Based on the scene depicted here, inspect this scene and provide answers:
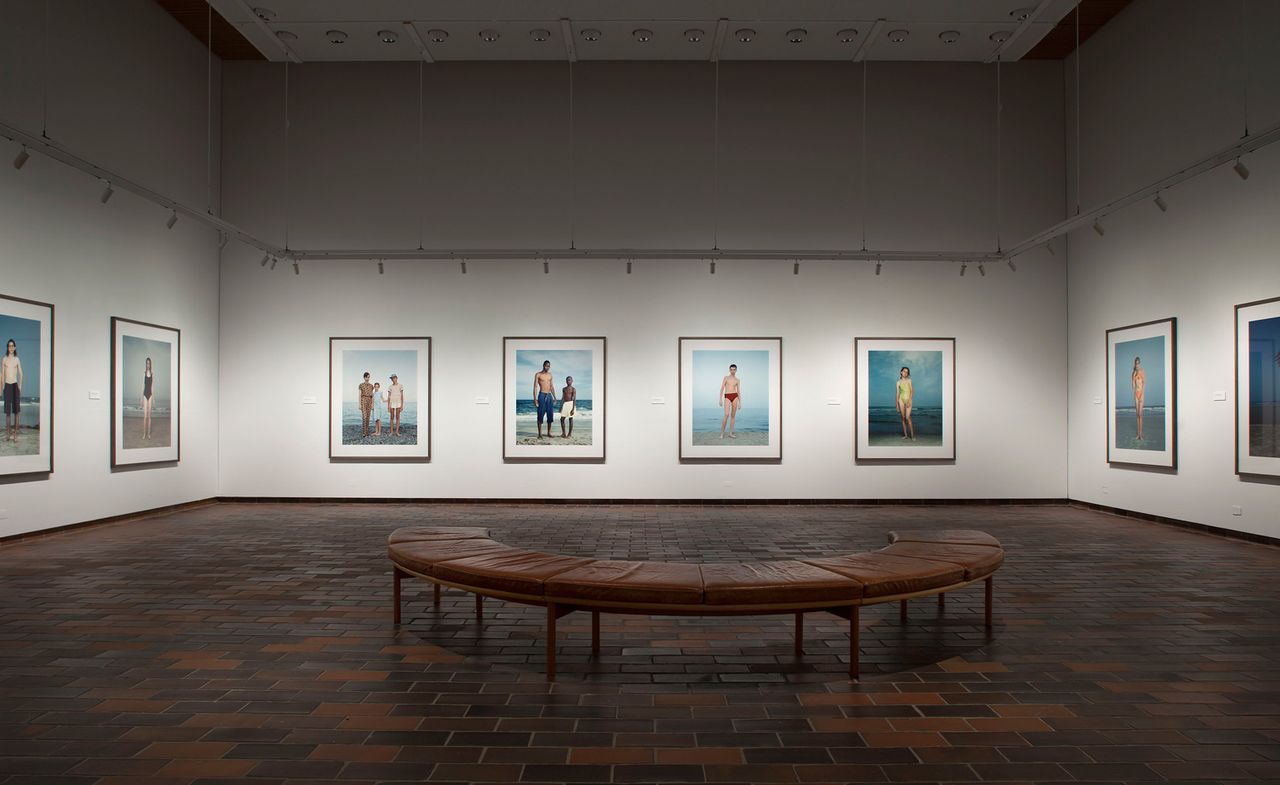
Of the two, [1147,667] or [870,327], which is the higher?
[870,327]

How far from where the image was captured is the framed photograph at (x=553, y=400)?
11594mm

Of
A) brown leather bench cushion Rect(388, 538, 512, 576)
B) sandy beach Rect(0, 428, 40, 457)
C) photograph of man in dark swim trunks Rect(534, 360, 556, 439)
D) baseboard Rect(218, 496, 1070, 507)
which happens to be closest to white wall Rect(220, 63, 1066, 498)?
baseboard Rect(218, 496, 1070, 507)

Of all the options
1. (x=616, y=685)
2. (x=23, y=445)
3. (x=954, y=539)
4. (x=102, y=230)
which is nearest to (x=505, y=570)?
(x=616, y=685)

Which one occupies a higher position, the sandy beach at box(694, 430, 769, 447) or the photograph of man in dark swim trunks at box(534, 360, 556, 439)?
the photograph of man in dark swim trunks at box(534, 360, 556, 439)

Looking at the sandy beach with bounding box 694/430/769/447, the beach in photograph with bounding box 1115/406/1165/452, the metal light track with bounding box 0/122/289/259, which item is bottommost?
the sandy beach with bounding box 694/430/769/447

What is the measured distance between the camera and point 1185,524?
9227 mm

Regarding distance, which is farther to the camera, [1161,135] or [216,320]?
[216,320]

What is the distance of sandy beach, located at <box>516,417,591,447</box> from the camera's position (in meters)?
11.6

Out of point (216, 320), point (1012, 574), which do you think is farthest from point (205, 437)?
point (1012, 574)

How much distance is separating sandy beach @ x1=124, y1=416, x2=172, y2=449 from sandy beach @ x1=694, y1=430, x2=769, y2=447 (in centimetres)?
787

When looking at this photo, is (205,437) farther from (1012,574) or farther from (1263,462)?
(1263,462)

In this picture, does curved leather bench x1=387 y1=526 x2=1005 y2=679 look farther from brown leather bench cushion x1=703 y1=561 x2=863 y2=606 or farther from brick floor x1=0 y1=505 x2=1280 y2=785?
brick floor x1=0 y1=505 x2=1280 y2=785

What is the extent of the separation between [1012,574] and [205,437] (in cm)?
1148

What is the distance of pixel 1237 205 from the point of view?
28.2ft
